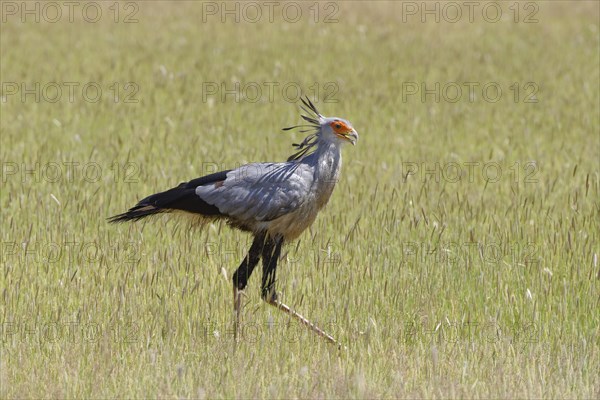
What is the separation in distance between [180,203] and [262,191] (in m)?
0.54

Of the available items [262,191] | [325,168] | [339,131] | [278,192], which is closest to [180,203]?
[262,191]

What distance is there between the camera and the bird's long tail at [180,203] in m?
6.21

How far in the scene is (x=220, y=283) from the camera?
6.83m

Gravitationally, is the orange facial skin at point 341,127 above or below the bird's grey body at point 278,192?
above

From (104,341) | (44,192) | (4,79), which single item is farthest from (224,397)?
(4,79)

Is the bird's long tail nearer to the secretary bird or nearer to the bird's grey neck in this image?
the secretary bird

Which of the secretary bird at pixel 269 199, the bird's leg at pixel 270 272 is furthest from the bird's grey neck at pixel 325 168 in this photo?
the bird's leg at pixel 270 272

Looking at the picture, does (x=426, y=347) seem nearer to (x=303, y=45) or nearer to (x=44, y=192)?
(x=44, y=192)

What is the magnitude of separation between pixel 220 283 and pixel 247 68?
8.80 meters

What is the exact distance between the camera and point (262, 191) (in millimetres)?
6121

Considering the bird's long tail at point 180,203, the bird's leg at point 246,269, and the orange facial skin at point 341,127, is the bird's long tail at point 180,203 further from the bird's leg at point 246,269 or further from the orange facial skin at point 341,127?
the orange facial skin at point 341,127

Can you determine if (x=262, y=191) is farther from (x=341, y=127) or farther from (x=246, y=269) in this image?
(x=341, y=127)

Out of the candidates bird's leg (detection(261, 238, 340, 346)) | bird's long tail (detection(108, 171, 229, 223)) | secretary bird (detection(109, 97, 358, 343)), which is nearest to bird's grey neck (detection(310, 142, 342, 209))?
secretary bird (detection(109, 97, 358, 343))

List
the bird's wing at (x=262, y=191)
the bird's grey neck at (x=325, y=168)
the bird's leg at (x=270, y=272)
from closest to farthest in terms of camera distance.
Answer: the bird's wing at (x=262, y=191) → the bird's grey neck at (x=325, y=168) → the bird's leg at (x=270, y=272)
